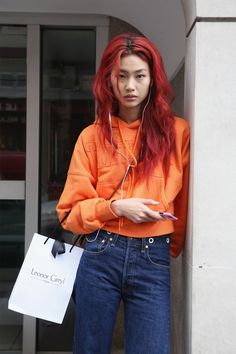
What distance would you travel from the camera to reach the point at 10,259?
4.18 m

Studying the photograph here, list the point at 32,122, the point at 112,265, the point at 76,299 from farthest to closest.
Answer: the point at 32,122 → the point at 76,299 → the point at 112,265

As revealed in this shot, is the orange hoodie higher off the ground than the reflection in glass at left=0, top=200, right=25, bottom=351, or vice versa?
the orange hoodie

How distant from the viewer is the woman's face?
212cm

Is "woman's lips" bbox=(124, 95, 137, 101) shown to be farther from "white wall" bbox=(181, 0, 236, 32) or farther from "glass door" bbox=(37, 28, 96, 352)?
"glass door" bbox=(37, 28, 96, 352)

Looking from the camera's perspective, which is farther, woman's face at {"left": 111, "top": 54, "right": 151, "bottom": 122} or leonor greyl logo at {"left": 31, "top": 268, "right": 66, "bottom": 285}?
leonor greyl logo at {"left": 31, "top": 268, "right": 66, "bottom": 285}

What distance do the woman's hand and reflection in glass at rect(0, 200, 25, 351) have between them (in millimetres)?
2094

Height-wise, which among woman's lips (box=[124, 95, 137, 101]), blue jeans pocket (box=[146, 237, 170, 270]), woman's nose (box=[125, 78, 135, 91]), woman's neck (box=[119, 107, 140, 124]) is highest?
woman's nose (box=[125, 78, 135, 91])

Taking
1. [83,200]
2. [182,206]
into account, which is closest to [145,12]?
[182,206]

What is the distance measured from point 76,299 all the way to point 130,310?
0.84ft

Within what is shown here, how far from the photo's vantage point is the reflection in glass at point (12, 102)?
3.96m

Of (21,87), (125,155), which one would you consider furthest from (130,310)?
(21,87)

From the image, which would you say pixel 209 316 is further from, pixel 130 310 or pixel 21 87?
pixel 21 87

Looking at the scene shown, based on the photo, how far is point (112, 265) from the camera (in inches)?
82.6

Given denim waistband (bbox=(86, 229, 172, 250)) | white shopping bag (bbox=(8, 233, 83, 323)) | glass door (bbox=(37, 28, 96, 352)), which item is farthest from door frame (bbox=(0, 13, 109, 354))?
denim waistband (bbox=(86, 229, 172, 250))
